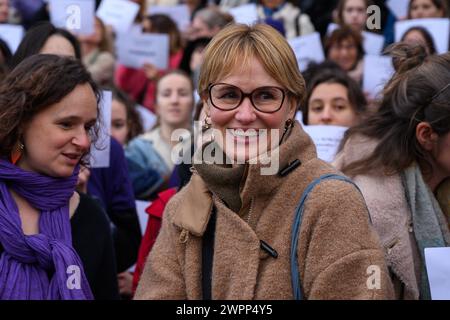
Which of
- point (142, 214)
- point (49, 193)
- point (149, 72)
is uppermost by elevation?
point (49, 193)

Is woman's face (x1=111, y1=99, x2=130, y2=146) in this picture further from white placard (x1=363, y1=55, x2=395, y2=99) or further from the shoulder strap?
the shoulder strap

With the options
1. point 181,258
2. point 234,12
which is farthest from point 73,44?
point 234,12

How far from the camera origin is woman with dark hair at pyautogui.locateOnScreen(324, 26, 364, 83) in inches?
303

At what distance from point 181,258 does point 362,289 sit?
635 mm

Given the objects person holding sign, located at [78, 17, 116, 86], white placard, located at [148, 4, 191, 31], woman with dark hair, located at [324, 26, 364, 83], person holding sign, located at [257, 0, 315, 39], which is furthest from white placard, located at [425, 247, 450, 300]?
white placard, located at [148, 4, 191, 31]

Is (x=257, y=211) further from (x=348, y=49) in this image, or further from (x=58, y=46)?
(x=348, y=49)

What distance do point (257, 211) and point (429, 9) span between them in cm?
546

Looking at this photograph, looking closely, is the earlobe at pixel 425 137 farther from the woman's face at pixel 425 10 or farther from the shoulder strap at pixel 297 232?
the woman's face at pixel 425 10

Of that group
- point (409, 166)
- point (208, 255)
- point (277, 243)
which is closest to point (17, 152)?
point (208, 255)

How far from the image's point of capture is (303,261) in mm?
2863

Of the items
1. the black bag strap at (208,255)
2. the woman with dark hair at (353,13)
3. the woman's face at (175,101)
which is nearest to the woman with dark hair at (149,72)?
the woman's face at (175,101)

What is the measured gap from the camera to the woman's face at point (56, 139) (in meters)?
3.55

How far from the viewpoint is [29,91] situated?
3535 millimetres
